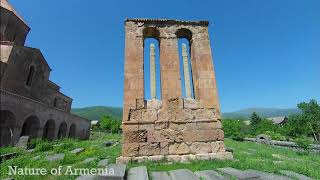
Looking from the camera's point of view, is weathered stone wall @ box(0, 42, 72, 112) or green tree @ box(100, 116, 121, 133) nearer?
weathered stone wall @ box(0, 42, 72, 112)

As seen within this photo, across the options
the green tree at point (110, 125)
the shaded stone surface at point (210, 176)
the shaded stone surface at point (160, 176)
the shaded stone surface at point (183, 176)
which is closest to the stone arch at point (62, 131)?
the shaded stone surface at point (160, 176)

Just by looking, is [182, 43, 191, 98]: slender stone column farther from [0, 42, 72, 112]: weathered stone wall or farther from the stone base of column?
[0, 42, 72, 112]: weathered stone wall

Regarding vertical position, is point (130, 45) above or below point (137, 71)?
above

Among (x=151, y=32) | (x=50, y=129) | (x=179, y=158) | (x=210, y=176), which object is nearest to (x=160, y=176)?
(x=210, y=176)

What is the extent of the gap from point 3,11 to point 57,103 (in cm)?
1234

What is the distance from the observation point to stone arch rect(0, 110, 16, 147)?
1484 cm

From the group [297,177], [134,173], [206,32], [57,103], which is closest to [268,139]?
[206,32]

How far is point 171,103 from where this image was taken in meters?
6.84

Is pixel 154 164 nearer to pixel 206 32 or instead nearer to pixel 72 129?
pixel 206 32

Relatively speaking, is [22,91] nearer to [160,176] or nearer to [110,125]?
[160,176]

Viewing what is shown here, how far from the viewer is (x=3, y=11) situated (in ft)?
66.7

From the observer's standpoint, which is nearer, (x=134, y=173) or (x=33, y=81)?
(x=134, y=173)

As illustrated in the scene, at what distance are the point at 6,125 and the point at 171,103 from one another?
1489 cm

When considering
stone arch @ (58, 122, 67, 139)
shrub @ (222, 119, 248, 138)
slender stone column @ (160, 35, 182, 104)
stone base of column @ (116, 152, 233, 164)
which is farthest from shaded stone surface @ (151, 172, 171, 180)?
shrub @ (222, 119, 248, 138)
